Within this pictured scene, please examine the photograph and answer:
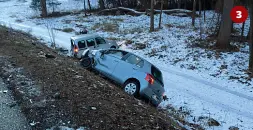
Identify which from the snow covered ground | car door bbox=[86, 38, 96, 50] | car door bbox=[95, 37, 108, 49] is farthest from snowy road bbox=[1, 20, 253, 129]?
car door bbox=[86, 38, 96, 50]

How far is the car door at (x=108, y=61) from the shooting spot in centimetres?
1011

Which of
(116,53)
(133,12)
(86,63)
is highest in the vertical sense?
(133,12)

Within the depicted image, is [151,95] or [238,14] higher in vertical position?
[238,14]

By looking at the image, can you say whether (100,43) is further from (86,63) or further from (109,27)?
(109,27)

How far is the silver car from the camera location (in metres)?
9.14

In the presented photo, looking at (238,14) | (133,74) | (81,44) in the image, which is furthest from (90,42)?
(238,14)

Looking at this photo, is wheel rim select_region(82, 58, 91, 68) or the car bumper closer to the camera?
the car bumper

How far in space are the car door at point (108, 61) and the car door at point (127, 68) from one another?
239 millimetres

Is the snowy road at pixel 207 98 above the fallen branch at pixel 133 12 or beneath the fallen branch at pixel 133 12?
beneath

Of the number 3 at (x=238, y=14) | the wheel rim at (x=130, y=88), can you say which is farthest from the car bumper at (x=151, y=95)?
the number 3 at (x=238, y=14)

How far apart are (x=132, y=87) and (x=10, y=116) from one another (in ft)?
15.5

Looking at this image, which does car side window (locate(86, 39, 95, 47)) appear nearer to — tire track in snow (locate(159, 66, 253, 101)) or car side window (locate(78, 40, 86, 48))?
car side window (locate(78, 40, 86, 48))

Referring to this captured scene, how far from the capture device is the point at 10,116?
557 centimetres

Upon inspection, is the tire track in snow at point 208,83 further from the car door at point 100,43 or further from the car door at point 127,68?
the car door at point 127,68
